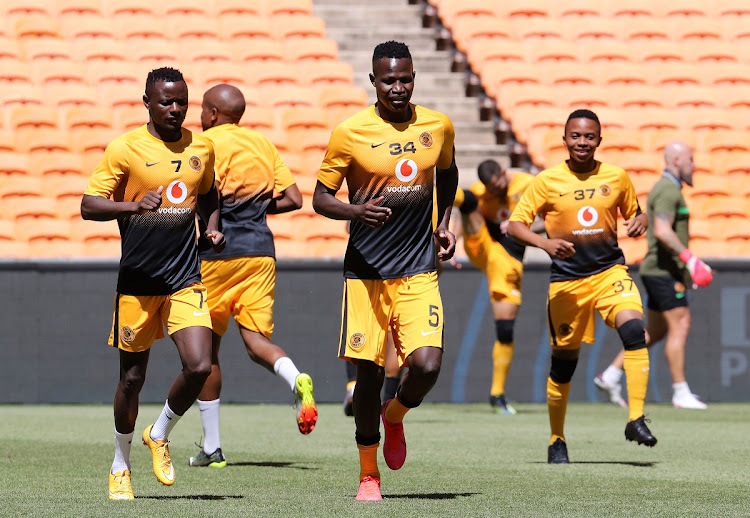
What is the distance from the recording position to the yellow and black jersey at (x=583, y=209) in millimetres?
8578

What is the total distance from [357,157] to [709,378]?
9.02 meters

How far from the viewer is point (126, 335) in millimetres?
6715

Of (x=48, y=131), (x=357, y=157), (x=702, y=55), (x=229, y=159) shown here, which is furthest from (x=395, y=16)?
(x=357, y=157)

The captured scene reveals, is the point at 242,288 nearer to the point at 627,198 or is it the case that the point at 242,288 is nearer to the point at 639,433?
the point at 627,198

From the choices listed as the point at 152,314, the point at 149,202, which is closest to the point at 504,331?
the point at 152,314

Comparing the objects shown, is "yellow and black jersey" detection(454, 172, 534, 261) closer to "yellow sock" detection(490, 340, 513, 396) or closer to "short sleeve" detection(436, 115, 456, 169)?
"yellow sock" detection(490, 340, 513, 396)

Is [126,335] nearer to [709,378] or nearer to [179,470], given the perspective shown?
[179,470]

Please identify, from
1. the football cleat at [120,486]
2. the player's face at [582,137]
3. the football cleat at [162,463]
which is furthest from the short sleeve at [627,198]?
the football cleat at [120,486]

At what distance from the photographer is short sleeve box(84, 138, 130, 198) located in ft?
21.4

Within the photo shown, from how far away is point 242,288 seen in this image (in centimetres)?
859

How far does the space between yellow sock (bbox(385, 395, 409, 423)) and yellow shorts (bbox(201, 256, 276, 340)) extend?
1834 mm

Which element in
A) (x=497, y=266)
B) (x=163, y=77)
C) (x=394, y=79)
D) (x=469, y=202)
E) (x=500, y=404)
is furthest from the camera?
(x=497, y=266)

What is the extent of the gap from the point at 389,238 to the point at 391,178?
0.30 meters

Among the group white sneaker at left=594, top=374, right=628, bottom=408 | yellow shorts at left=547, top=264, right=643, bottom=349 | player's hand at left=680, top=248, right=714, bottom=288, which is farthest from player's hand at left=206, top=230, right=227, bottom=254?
white sneaker at left=594, top=374, right=628, bottom=408
